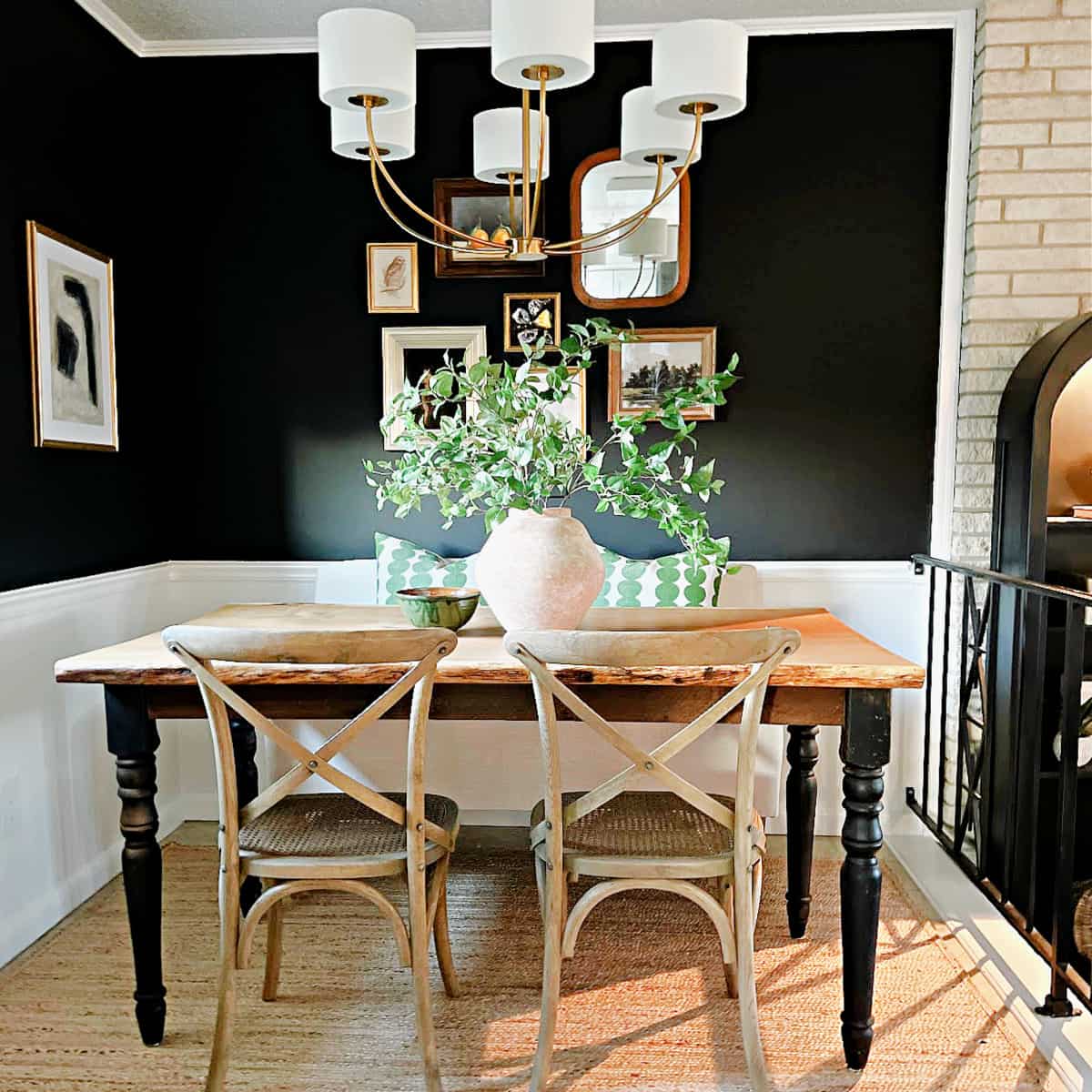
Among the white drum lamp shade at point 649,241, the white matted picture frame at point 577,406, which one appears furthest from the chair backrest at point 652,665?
the white drum lamp shade at point 649,241

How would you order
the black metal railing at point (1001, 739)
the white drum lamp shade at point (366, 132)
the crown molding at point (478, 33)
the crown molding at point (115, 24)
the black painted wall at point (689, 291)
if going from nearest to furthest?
the white drum lamp shade at point (366, 132) → the black metal railing at point (1001, 739) → the crown molding at point (115, 24) → the crown molding at point (478, 33) → the black painted wall at point (689, 291)

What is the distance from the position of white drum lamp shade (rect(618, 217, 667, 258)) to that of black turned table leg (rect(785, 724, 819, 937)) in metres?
1.62

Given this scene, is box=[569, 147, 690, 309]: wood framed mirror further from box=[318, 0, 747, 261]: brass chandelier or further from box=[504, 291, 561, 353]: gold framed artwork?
box=[318, 0, 747, 261]: brass chandelier

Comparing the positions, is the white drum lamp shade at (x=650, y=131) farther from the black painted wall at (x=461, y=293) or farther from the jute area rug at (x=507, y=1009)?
the jute area rug at (x=507, y=1009)

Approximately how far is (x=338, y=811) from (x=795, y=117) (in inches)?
103

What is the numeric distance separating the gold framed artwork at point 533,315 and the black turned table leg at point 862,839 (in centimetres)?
184

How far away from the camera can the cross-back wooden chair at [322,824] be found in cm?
174

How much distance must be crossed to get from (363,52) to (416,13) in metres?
1.52

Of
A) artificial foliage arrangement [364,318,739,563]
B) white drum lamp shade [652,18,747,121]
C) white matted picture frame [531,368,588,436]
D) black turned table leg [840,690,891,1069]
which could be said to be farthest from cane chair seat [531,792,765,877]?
white matted picture frame [531,368,588,436]

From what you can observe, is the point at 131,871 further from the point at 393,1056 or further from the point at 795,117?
the point at 795,117

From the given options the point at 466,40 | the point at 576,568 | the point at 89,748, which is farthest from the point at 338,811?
the point at 466,40

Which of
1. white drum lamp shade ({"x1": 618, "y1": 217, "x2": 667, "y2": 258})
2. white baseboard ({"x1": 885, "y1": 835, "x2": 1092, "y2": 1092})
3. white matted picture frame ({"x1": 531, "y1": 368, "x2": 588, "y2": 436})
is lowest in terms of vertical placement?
white baseboard ({"x1": 885, "y1": 835, "x2": 1092, "y2": 1092})

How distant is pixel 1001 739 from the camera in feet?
9.85

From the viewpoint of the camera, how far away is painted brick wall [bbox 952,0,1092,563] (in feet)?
9.96
